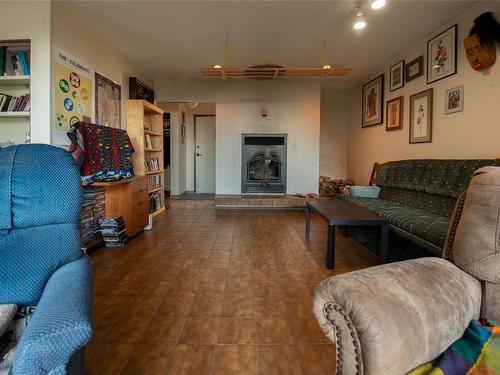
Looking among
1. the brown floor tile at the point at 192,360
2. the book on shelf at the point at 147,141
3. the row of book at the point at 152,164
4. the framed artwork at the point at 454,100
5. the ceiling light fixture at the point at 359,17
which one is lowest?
the brown floor tile at the point at 192,360

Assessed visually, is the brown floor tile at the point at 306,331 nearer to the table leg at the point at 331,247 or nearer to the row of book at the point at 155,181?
the table leg at the point at 331,247

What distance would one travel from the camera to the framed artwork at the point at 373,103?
485 centimetres

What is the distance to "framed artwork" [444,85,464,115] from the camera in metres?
3.03

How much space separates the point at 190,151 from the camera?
747 centimetres

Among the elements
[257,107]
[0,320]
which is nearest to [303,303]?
[0,320]

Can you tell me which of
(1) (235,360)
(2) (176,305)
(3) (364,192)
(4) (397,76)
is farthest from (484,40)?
(2) (176,305)

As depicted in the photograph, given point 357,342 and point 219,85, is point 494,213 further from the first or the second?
point 219,85

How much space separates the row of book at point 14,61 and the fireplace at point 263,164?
3.48 m

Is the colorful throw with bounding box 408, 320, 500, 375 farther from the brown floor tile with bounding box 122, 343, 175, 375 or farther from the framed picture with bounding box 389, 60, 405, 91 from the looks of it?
the framed picture with bounding box 389, 60, 405, 91

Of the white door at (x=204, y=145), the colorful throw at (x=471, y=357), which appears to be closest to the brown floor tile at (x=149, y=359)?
the colorful throw at (x=471, y=357)

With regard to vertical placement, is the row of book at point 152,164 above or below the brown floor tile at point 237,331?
above

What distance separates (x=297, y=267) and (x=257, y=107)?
148 inches

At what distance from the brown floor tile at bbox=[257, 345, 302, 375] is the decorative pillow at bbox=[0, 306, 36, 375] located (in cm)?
92

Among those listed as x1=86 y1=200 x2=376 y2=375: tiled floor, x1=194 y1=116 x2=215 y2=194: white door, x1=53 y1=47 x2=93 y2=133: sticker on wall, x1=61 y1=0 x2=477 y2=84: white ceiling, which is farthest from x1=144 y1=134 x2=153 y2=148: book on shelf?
x1=194 y1=116 x2=215 y2=194: white door
